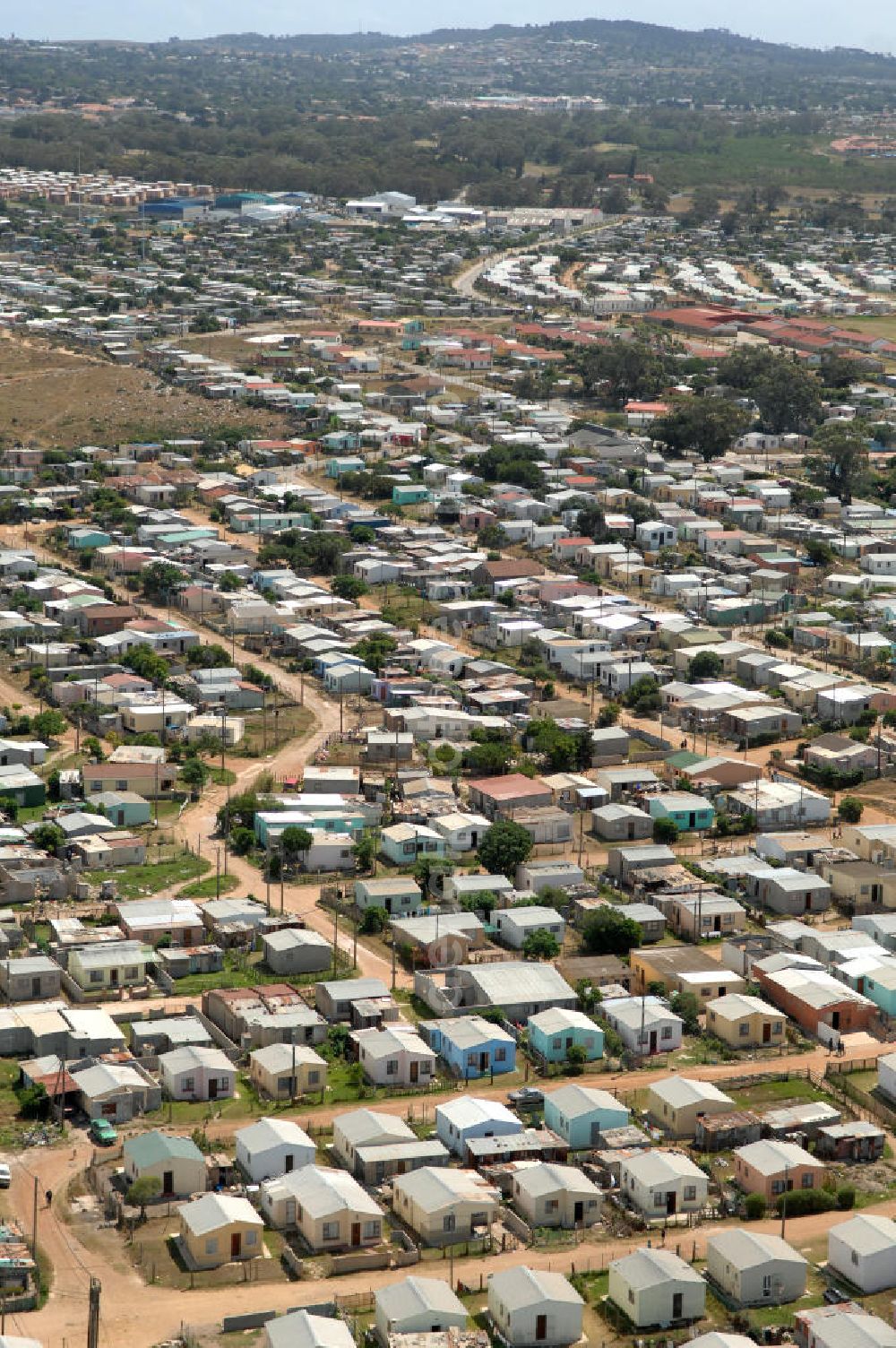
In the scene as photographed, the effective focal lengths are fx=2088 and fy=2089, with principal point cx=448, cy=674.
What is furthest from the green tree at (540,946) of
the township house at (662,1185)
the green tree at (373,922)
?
the township house at (662,1185)

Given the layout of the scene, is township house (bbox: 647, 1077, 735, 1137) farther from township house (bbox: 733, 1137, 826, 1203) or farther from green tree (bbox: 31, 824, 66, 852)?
green tree (bbox: 31, 824, 66, 852)

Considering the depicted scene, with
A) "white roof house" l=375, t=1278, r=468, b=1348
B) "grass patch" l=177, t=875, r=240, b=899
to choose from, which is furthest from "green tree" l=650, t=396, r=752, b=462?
"white roof house" l=375, t=1278, r=468, b=1348

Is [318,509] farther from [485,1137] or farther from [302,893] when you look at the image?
[485,1137]

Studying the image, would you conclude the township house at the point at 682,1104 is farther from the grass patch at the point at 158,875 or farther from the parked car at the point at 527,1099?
the grass patch at the point at 158,875

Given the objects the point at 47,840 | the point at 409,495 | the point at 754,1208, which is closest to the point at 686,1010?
the point at 754,1208

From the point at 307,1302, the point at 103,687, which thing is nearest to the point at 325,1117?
the point at 307,1302

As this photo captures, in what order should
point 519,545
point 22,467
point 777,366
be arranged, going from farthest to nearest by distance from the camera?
point 777,366 < point 22,467 < point 519,545
